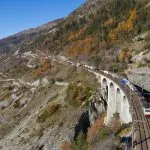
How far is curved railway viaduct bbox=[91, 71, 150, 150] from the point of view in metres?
40.3

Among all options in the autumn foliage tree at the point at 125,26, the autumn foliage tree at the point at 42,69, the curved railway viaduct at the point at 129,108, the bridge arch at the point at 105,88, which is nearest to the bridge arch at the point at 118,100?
the curved railway viaduct at the point at 129,108

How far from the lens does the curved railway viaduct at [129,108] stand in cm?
4028

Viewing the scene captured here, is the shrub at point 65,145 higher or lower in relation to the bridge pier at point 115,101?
lower

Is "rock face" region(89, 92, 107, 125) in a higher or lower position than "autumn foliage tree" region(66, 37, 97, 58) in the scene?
lower

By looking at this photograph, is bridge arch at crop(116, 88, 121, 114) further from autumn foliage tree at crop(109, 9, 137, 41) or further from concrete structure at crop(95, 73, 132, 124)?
autumn foliage tree at crop(109, 9, 137, 41)

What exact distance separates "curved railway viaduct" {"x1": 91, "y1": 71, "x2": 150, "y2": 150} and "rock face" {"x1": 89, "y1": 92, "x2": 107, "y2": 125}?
1044mm

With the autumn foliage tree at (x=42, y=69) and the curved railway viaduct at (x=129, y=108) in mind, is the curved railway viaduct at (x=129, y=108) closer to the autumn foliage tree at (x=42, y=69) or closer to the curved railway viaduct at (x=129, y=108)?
the curved railway viaduct at (x=129, y=108)

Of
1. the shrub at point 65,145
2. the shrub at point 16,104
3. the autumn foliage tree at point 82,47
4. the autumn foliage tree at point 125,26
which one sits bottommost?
the shrub at point 65,145

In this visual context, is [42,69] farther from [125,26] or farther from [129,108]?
[129,108]

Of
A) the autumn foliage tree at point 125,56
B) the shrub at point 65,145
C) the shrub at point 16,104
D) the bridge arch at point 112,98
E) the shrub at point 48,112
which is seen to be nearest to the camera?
the shrub at point 65,145

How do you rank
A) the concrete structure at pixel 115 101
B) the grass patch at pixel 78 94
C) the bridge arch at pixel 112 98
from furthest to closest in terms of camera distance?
the grass patch at pixel 78 94, the bridge arch at pixel 112 98, the concrete structure at pixel 115 101

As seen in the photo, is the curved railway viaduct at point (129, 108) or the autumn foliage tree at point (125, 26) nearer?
the curved railway viaduct at point (129, 108)

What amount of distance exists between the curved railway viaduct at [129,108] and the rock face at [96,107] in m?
1.04

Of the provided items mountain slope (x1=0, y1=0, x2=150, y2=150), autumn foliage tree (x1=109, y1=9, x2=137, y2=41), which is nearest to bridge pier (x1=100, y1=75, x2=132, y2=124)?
mountain slope (x1=0, y1=0, x2=150, y2=150)
